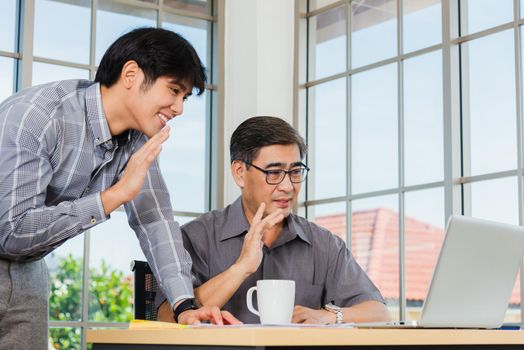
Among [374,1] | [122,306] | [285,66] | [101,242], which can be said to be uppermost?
[374,1]

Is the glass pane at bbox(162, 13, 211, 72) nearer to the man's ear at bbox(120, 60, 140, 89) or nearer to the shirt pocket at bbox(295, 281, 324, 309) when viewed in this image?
the shirt pocket at bbox(295, 281, 324, 309)

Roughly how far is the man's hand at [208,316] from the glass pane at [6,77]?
221 centimetres

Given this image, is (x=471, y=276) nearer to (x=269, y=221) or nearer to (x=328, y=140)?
(x=269, y=221)

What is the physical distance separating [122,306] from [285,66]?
59.3 inches

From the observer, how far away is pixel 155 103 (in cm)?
226

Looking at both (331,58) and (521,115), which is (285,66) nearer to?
(331,58)

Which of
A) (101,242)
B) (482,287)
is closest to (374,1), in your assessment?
(101,242)

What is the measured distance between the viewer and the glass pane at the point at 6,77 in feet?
13.1

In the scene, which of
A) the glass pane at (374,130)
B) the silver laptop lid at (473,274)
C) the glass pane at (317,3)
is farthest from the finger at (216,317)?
the glass pane at (317,3)

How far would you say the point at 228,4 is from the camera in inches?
182

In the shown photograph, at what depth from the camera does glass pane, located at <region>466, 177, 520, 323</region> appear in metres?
3.56

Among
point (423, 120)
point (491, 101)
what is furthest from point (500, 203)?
point (423, 120)

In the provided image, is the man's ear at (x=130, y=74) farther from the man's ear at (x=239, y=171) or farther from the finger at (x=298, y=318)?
the finger at (x=298, y=318)

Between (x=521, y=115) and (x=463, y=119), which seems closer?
(x=521, y=115)
